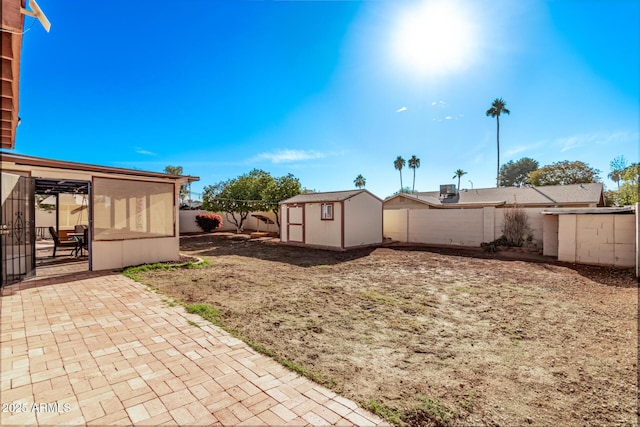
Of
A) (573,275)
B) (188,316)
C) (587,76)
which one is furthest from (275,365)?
(587,76)

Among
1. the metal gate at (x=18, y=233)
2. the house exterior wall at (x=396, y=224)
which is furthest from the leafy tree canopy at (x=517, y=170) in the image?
the metal gate at (x=18, y=233)

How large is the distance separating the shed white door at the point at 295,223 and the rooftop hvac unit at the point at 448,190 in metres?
15.5

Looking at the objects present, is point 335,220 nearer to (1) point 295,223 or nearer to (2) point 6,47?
(1) point 295,223

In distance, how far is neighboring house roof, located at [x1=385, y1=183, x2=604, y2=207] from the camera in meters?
16.7

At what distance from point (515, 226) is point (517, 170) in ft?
153

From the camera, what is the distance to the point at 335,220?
12.2 meters

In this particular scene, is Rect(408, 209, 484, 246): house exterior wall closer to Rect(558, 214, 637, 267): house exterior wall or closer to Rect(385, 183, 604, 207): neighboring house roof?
Rect(558, 214, 637, 267): house exterior wall

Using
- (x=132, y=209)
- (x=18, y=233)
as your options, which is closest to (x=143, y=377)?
(x=18, y=233)

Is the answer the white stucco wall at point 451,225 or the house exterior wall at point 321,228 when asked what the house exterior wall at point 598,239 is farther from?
the house exterior wall at point 321,228

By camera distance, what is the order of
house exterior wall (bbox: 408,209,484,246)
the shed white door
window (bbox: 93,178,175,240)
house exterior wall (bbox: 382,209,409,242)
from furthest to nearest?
house exterior wall (bbox: 382,209,409,242) < the shed white door < house exterior wall (bbox: 408,209,484,246) < window (bbox: 93,178,175,240)

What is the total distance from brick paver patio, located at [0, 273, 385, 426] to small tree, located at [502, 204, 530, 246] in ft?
39.8

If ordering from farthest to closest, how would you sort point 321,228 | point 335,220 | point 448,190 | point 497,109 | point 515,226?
1. point 497,109
2. point 448,190
3. point 321,228
4. point 335,220
5. point 515,226

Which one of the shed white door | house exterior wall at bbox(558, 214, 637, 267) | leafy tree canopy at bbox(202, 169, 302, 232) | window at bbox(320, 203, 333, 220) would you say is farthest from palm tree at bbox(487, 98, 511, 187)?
the shed white door

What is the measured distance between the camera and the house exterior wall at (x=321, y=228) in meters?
12.2
